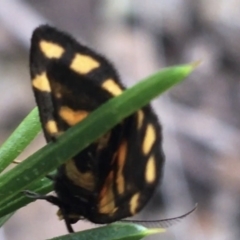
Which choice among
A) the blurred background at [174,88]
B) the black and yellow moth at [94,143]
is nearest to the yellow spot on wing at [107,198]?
the black and yellow moth at [94,143]

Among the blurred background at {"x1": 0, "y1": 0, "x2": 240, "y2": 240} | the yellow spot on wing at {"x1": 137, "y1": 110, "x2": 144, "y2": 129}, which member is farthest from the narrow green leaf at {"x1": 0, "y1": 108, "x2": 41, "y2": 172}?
the blurred background at {"x1": 0, "y1": 0, "x2": 240, "y2": 240}

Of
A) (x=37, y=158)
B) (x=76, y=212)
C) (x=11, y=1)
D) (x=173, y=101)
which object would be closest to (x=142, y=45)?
(x=173, y=101)

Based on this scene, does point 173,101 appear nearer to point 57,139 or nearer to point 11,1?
point 11,1

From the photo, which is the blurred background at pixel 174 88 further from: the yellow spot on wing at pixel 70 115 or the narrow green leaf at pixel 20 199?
the yellow spot on wing at pixel 70 115

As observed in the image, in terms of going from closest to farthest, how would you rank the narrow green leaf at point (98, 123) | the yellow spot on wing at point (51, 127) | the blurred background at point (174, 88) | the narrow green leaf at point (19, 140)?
the narrow green leaf at point (98, 123) → the yellow spot on wing at point (51, 127) → the narrow green leaf at point (19, 140) → the blurred background at point (174, 88)

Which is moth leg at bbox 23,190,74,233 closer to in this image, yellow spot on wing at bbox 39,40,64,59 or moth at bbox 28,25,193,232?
moth at bbox 28,25,193,232

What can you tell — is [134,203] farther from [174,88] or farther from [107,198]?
[174,88]
